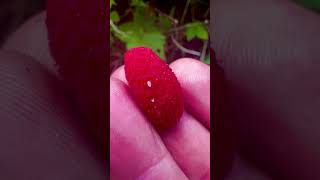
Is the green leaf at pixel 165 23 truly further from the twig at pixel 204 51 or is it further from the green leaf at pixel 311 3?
the green leaf at pixel 311 3

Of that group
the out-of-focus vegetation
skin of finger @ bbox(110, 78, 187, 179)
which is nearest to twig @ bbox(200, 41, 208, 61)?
the out-of-focus vegetation

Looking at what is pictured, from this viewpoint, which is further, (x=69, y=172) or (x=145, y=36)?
(x=145, y=36)

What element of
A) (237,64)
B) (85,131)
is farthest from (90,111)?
(237,64)

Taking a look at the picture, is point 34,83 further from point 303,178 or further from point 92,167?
point 303,178

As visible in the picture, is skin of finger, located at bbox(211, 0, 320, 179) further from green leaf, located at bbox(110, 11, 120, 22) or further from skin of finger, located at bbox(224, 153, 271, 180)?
green leaf, located at bbox(110, 11, 120, 22)

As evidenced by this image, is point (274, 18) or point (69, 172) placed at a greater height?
point (274, 18)

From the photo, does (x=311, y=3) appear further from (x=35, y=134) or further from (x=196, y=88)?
(x=35, y=134)

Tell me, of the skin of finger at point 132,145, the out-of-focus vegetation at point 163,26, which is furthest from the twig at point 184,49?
the skin of finger at point 132,145

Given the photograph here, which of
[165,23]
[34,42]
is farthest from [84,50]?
[165,23]
